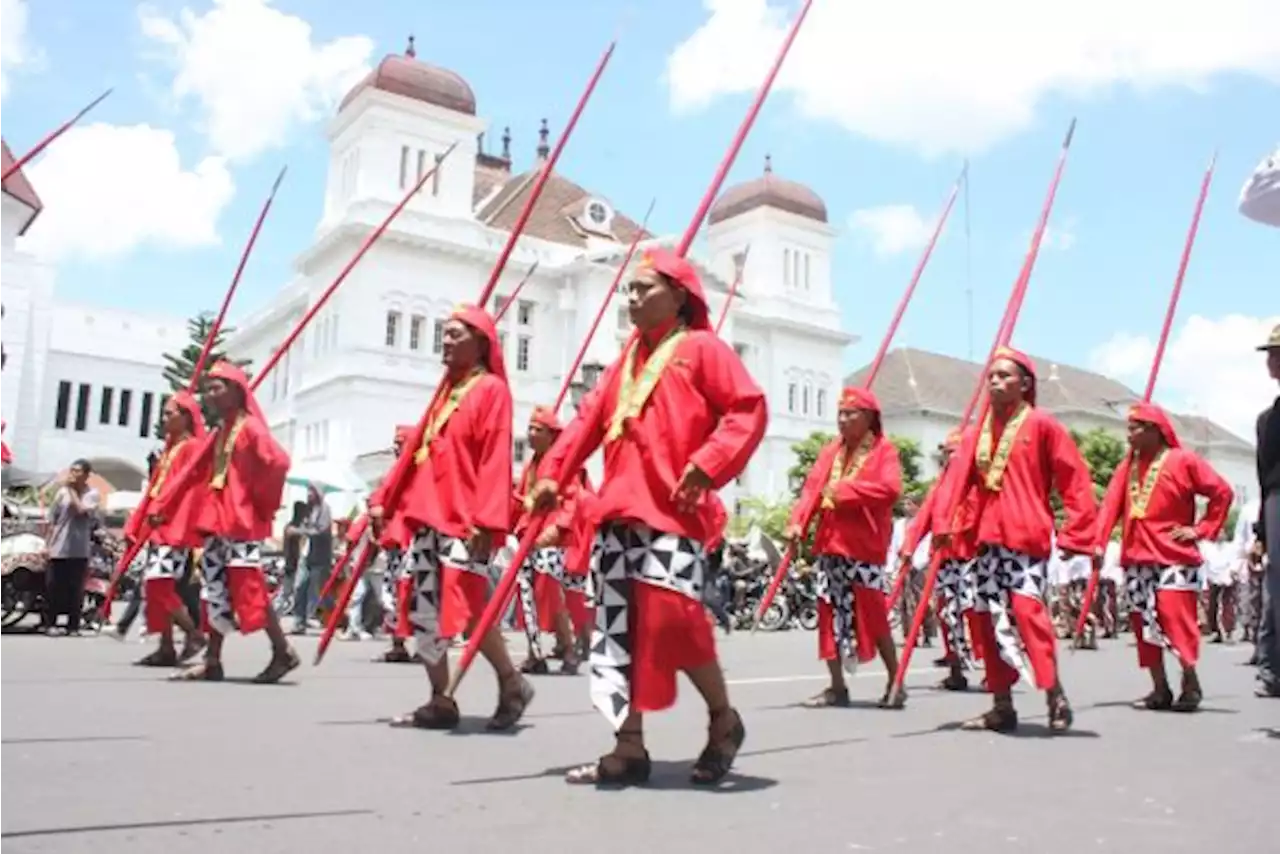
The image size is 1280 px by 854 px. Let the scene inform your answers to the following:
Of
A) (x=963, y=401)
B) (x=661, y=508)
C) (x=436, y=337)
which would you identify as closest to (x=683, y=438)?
Answer: (x=661, y=508)

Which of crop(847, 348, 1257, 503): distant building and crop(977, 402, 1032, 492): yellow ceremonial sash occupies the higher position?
crop(847, 348, 1257, 503): distant building

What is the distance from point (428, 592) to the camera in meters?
5.54

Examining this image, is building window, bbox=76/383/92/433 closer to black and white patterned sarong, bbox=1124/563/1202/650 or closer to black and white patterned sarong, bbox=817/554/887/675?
black and white patterned sarong, bbox=817/554/887/675

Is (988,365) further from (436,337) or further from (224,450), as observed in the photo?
(436,337)

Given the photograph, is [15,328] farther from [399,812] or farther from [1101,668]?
[399,812]

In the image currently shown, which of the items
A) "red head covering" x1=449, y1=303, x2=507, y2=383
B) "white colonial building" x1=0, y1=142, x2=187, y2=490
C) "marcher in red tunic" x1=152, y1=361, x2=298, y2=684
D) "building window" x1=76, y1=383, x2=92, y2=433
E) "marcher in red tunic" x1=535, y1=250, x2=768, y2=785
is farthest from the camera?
"building window" x1=76, y1=383, x2=92, y2=433

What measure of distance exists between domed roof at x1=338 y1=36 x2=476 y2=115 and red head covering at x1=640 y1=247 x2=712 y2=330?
47.6 m

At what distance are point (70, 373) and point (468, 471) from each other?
52.4 meters

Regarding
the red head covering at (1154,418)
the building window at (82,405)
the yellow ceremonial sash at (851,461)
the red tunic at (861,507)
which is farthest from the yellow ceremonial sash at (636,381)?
the building window at (82,405)

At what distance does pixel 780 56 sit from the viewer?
5246 mm

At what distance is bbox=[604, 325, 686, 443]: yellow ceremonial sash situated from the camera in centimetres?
432

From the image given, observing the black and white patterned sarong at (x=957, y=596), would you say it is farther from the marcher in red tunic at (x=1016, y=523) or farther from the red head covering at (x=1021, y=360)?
the red head covering at (x=1021, y=360)

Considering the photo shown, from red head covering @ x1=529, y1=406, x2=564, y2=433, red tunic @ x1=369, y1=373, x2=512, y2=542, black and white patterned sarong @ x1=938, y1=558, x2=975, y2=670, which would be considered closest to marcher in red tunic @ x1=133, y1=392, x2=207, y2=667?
red head covering @ x1=529, y1=406, x2=564, y2=433

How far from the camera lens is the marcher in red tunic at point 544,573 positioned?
9.22 meters
